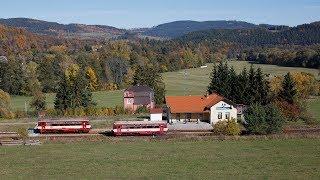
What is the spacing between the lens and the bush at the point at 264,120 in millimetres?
48500

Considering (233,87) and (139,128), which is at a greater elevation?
(233,87)

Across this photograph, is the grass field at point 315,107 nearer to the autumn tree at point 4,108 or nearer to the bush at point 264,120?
the bush at point 264,120

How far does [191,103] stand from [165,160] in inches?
949

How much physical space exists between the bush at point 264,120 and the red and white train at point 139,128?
880cm

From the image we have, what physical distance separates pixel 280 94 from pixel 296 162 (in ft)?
90.5

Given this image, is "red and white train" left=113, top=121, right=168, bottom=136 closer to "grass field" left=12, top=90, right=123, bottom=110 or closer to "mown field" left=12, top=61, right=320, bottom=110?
"grass field" left=12, top=90, right=123, bottom=110

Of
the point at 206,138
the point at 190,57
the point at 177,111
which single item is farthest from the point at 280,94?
the point at 190,57

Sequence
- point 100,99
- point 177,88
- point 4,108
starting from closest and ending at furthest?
point 4,108 → point 100,99 → point 177,88

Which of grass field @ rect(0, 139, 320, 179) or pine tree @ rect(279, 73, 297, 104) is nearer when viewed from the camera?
grass field @ rect(0, 139, 320, 179)

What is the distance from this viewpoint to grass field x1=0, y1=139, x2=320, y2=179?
3156 centimetres

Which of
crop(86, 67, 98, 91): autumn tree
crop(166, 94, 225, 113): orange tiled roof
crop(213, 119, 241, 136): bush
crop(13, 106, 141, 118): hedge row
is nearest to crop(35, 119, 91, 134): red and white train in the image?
crop(166, 94, 225, 113): orange tiled roof

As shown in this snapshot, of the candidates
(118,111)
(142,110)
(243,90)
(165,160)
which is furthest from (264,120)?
(118,111)

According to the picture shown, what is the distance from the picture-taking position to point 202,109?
193ft

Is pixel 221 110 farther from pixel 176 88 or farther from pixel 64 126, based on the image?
pixel 176 88
